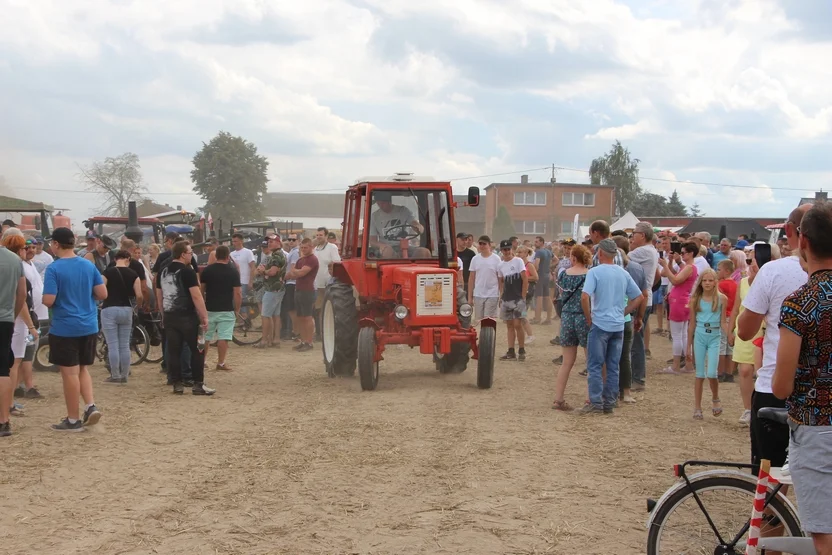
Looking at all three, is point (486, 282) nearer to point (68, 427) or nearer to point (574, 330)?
point (574, 330)

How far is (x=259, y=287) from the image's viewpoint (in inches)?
619

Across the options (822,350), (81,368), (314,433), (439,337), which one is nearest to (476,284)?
(439,337)

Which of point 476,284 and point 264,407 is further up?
point 476,284

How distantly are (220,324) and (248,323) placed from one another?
4586 mm

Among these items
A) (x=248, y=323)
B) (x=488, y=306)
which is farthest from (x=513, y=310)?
(x=248, y=323)

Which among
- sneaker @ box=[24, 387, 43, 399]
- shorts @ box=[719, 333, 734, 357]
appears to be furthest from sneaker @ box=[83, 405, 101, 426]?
shorts @ box=[719, 333, 734, 357]

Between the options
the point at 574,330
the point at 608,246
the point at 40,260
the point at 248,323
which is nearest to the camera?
the point at 608,246

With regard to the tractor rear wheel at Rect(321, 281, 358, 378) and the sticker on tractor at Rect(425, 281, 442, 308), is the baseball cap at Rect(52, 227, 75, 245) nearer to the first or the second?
the tractor rear wheel at Rect(321, 281, 358, 378)

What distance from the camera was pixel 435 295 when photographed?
10.4 metres

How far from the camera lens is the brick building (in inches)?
2827

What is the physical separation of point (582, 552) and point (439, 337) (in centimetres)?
557

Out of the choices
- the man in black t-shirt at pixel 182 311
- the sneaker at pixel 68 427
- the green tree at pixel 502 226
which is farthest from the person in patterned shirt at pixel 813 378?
the green tree at pixel 502 226

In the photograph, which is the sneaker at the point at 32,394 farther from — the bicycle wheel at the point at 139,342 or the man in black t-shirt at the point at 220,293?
the bicycle wheel at the point at 139,342

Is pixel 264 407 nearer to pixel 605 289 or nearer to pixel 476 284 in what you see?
pixel 605 289
